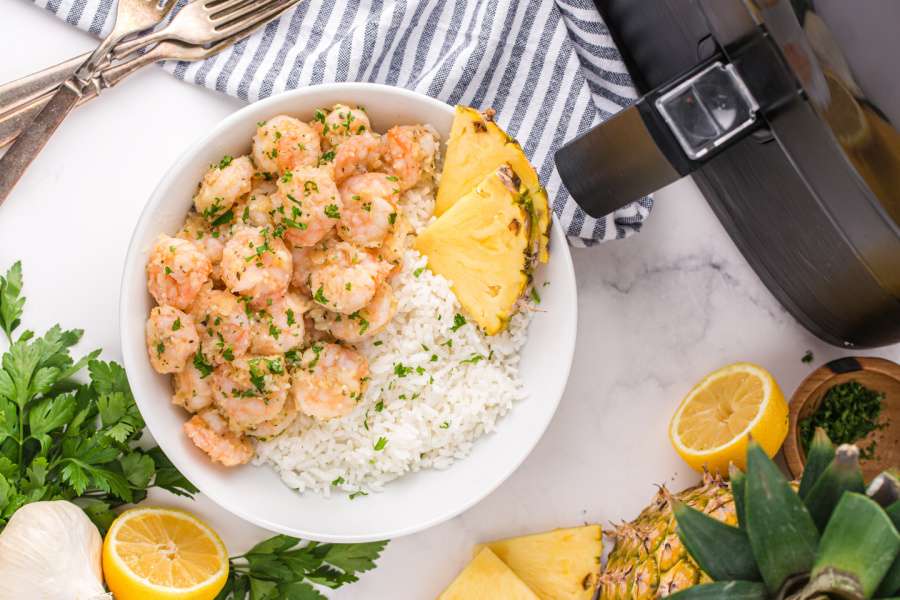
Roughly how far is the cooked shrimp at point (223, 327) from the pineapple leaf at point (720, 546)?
775 millimetres

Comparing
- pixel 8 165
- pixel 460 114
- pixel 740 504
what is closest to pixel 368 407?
pixel 460 114

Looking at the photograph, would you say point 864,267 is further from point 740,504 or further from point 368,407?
point 368,407

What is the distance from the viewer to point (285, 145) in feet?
5.74

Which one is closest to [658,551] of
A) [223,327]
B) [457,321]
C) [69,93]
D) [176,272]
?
[457,321]

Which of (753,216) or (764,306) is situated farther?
(764,306)

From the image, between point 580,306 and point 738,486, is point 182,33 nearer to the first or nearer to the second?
point 580,306

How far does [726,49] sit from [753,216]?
0.50 meters

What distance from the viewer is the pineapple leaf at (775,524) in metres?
1.32

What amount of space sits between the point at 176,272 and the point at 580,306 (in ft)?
2.87

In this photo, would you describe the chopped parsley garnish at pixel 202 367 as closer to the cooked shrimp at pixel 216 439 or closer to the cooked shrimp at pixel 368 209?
the cooked shrimp at pixel 216 439

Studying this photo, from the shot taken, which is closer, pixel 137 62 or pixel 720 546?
pixel 720 546

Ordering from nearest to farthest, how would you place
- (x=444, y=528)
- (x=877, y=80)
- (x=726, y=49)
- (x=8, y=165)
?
1. (x=877, y=80)
2. (x=726, y=49)
3. (x=8, y=165)
4. (x=444, y=528)

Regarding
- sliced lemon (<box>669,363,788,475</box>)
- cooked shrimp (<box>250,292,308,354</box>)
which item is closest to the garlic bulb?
cooked shrimp (<box>250,292,308,354</box>)

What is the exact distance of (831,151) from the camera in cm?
130
